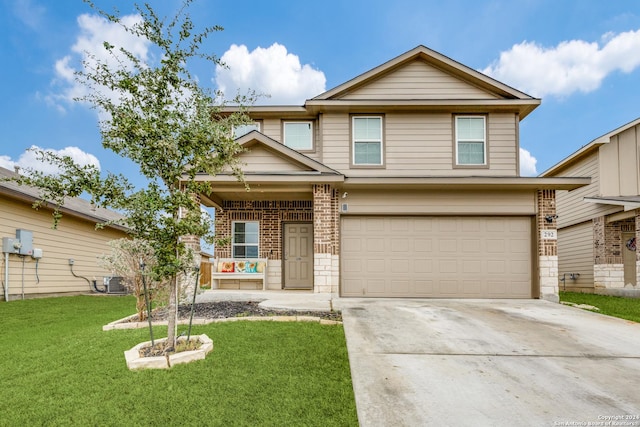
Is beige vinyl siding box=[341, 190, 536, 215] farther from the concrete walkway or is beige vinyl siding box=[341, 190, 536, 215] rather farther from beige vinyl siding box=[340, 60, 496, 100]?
the concrete walkway

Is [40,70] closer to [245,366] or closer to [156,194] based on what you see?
[156,194]

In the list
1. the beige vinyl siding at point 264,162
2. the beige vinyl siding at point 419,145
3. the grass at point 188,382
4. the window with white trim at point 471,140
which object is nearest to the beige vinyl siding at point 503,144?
the beige vinyl siding at point 419,145

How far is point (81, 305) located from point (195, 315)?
494 centimetres

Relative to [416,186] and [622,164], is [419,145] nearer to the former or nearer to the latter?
[416,186]

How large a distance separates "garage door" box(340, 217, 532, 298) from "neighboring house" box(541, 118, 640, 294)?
557 centimetres

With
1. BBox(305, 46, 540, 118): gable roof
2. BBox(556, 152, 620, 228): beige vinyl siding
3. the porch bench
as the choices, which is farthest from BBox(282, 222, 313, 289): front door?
BBox(556, 152, 620, 228): beige vinyl siding

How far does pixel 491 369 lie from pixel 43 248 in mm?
13355

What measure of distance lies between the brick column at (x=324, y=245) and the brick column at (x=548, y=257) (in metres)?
5.48

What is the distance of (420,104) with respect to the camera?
37.4 feet

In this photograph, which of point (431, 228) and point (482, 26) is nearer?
point (431, 228)

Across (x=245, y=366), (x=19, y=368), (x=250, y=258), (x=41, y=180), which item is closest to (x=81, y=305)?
(x=250, y=258)

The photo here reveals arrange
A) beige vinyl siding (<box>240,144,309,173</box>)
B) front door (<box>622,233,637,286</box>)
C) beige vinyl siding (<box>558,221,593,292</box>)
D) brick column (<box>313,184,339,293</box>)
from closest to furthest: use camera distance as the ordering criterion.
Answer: brick column (<box>313,184,339,293</box>)
beige vinyl siding (<box>240,144,309,173</box>)
front door (<box>622,233,637,286</box>)
beige vinyl siding (<box>558,221,593,292</box>)

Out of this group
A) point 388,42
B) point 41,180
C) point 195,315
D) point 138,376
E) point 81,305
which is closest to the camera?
point 138,376

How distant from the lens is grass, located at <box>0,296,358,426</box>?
131 inches
